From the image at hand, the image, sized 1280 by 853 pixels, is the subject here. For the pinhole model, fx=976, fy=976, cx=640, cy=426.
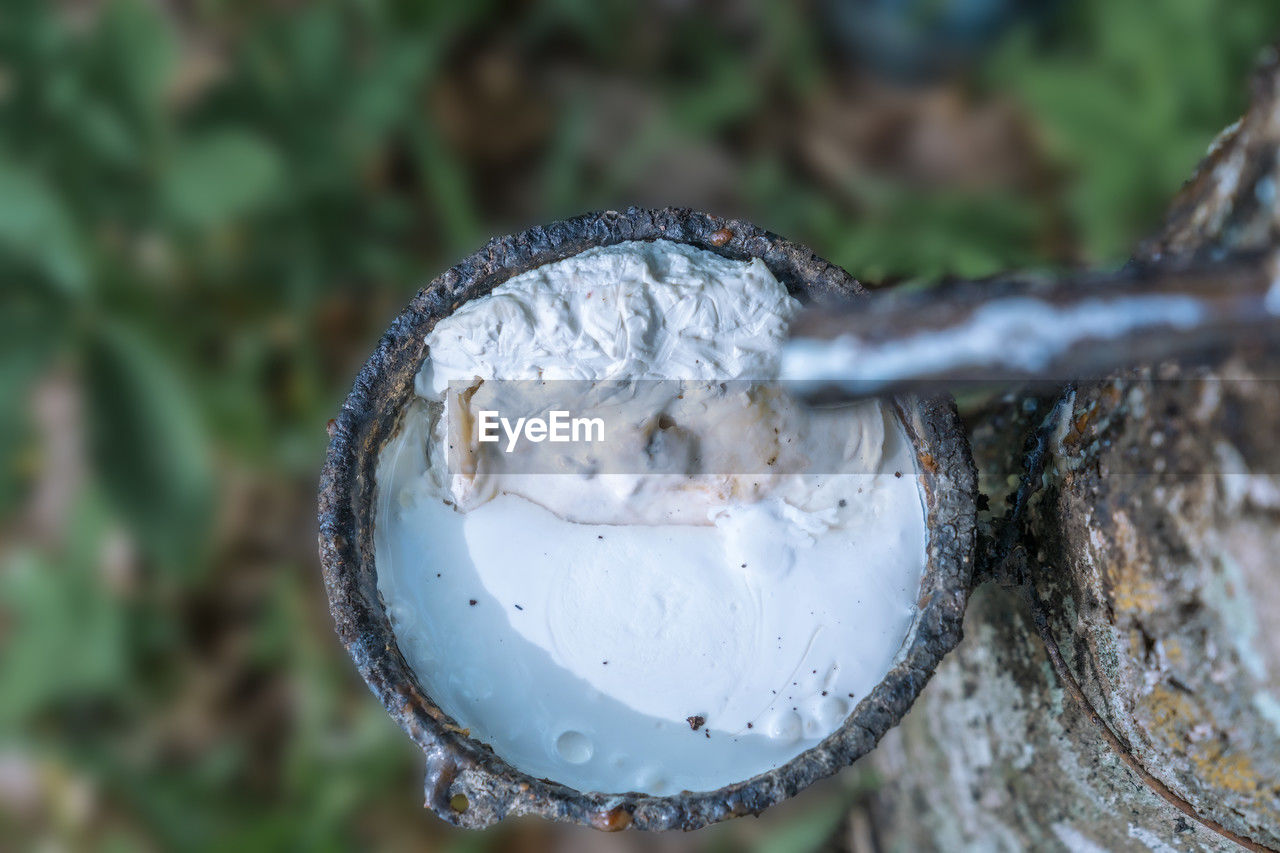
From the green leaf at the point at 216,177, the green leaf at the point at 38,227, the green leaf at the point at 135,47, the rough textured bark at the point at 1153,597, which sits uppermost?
the green leaf at the point at 135,47

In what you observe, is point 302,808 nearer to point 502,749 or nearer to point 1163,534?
point 502,749

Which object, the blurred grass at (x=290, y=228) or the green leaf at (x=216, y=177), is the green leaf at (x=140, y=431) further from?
the green leaf at (x=216, y=177)

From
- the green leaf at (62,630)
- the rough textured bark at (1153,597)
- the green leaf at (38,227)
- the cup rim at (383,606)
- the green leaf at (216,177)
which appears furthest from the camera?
the green leaf at (62,630)

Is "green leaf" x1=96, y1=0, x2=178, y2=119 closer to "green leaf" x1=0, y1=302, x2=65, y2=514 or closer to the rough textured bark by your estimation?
"green leaf" x1=0, y1=302, x2=65, y2=514

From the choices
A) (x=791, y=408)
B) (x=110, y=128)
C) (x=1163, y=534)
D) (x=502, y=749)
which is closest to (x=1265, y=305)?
(x=1163, y=534)

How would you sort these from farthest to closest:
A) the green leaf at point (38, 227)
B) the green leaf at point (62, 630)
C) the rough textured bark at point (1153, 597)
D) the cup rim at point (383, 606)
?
the green leaf at point (62, 630)
the green leaf at point (38, 227)
the cup rim at point (383, 606)
the rough textured bark at point (1153, 597)

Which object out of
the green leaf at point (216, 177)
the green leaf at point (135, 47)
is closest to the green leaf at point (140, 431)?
the green leaf at point (216, 177)
